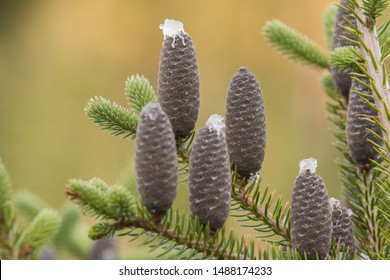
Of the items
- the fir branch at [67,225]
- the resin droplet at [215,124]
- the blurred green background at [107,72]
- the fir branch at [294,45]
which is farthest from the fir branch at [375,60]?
the blurred green background at [107,72]

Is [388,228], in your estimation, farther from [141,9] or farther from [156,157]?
[141,9]

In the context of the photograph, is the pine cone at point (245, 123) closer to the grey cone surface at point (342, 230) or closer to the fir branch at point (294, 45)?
the grey cone surface at point (342, 230)

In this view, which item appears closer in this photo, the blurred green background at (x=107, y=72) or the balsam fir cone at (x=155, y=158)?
the balsam fir cone at (x=155, y=158)

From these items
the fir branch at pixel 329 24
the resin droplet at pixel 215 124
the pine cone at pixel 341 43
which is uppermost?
the fir branch at pixel 329 24

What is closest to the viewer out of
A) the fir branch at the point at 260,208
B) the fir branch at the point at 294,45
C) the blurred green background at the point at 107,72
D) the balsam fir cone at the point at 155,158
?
the balsam fir cone at the point at 155,158

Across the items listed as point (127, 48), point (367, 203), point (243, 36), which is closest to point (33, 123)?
point (127, 48)
